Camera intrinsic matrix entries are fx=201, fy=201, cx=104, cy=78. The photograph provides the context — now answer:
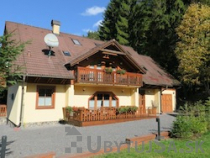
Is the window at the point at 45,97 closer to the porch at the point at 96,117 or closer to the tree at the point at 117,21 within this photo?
the porch at the point at 96,117

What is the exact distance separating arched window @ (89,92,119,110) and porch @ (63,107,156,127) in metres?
1.79

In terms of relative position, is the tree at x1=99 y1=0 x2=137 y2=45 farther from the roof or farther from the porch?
the porch

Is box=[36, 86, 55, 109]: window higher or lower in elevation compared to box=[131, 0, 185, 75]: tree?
lower

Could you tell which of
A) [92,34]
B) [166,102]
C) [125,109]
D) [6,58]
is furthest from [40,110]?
[92,34]

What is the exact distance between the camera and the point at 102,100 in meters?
16.7

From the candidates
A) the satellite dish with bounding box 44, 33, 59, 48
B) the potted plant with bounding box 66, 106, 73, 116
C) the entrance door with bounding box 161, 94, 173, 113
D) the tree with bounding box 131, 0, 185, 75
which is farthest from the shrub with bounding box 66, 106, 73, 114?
the tree with bounding box 131, 0, 185, 75

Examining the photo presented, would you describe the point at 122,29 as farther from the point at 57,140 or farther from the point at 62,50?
the point at 57,140

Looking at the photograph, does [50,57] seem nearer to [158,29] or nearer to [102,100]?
[102,100]

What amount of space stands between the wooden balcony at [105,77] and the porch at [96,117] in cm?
222

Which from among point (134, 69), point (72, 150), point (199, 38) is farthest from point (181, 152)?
point (199, 38)

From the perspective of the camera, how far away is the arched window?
16.1 m

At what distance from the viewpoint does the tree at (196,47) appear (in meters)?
21.0

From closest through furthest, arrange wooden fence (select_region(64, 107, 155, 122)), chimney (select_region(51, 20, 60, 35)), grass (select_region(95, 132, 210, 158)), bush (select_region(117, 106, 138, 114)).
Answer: grass (select_region(95, 132, 210, 158)) → wooden fence (select_region(64, 107, 155, 122)) → bush (select_region(117, 106, 138, 114)) → chimney (select_region(51, 20, 60, 35))

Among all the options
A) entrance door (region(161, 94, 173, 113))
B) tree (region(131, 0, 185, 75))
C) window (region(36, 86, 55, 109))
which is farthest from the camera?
tree (region(131, 0, 185, 75))
